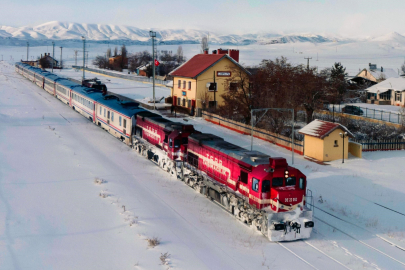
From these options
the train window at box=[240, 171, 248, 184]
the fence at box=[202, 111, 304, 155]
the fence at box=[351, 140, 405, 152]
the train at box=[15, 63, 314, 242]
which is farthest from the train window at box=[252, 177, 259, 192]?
the fence at box=[351, 140, 405, 152]

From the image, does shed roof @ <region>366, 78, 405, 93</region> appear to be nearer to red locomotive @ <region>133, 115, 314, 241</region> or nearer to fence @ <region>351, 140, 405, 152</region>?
fence @ <region>351, 140, 405, 152</region>

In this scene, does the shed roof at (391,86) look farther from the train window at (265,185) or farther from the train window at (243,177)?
the train window at (265,185)

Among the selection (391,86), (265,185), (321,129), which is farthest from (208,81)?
(265,185)

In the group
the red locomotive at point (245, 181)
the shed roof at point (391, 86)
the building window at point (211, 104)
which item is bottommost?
the red locomotive at point (245, 181)

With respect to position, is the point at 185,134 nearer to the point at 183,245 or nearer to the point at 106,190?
the point at 106,190

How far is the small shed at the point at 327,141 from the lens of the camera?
32.6 m

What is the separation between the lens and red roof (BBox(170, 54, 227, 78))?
180 feet

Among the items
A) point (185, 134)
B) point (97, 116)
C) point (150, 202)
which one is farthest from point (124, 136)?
point (150, 202)

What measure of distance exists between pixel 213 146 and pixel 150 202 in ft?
15.0

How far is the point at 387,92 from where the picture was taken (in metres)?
69.7

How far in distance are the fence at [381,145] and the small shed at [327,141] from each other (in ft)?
11.9

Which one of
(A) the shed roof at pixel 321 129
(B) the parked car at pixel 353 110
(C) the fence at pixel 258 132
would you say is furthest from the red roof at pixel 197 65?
(A) the shed roof at pixel 321 129

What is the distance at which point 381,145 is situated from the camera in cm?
3666

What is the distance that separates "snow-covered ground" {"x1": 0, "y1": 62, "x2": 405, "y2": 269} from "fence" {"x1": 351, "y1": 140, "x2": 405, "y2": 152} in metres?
1.71
